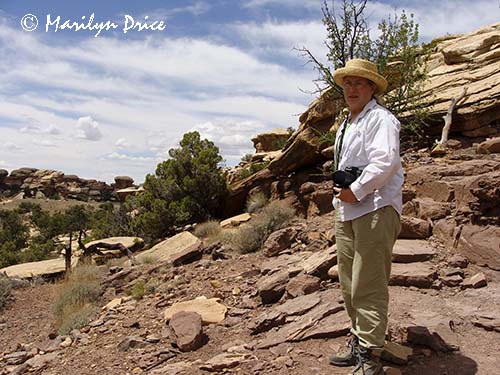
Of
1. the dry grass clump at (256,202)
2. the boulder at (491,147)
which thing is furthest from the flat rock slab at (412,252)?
the dry grass clump at (256,202)

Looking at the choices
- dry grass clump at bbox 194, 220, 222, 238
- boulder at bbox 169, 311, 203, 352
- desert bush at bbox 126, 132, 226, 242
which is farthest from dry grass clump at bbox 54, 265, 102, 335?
desert bush at bbox 126, 132, 226, 242

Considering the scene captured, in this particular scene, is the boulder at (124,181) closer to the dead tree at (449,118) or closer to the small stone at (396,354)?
the dead tree at (449,118)

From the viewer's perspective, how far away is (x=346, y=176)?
2.91 metres

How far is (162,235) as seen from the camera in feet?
50.9

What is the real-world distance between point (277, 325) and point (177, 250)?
607 cm

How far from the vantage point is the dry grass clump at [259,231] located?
916 centimetres

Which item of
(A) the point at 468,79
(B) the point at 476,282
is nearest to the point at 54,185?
(A) the point at 468,79

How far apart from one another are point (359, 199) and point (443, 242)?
3400 mm

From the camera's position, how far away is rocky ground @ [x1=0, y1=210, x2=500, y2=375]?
3.69 metres

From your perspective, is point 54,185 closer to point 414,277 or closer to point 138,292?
point 138,292

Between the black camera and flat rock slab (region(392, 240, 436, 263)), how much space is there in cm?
266

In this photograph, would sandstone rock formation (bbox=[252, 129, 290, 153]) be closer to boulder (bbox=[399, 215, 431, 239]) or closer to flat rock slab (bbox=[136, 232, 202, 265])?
flat rock slab (bbox=[136, 232, 202, 265])

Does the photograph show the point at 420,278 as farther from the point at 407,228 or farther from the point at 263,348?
the point at 263,348

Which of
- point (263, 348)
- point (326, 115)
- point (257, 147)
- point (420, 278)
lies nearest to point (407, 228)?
point (420, 278)
